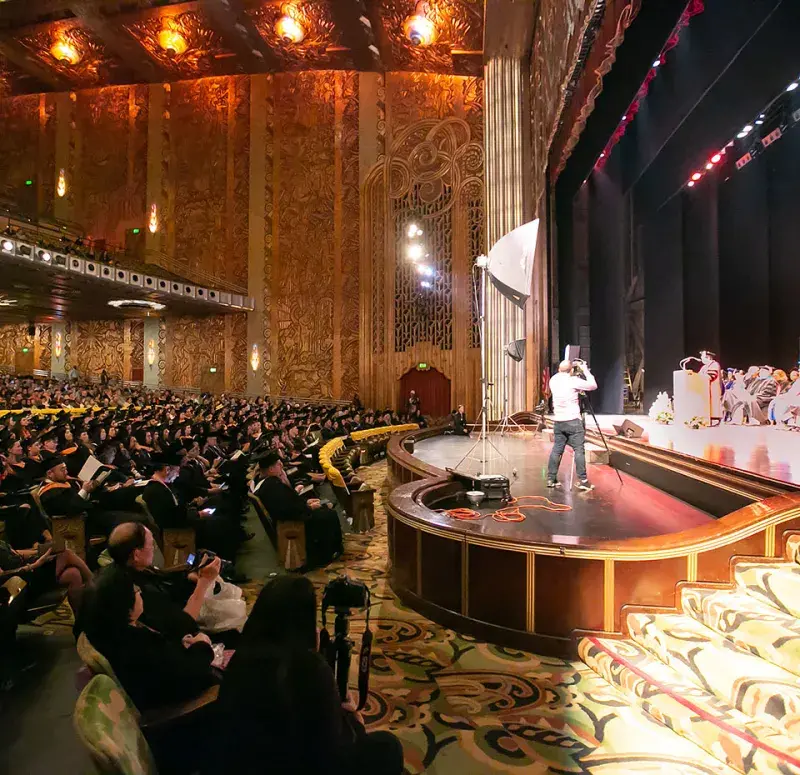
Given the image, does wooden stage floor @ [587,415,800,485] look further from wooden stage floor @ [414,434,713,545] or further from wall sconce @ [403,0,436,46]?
wall sconce @ [403,0,436,46]

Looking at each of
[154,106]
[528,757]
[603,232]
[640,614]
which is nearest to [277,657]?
[528,757]

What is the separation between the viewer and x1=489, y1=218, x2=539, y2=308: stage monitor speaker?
203 inches

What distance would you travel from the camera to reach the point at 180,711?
6.07 feet

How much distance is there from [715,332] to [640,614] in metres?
8.12

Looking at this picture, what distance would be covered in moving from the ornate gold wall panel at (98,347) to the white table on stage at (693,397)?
851 inches

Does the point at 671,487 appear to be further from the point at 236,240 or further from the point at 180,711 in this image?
the point at 236,240

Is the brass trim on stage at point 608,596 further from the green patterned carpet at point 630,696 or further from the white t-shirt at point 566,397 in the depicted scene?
the white t-shirt at point 566,397

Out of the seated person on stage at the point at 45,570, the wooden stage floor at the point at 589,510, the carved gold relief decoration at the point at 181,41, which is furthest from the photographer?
the carved gold relief decoration at the point at 181,41

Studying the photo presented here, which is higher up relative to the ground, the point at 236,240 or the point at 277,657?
the point at 236,240

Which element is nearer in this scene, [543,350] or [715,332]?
[715,332]

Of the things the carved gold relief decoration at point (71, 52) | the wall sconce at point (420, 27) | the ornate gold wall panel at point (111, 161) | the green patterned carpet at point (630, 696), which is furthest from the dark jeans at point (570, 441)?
the carved gold relief decoration at point (71, 52)

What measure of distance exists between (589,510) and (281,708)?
3.40 metres

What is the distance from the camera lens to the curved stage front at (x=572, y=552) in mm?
2859

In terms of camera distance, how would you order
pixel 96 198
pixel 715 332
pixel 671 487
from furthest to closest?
pixel 96 198
pixel 715 332
pixel 671 487
